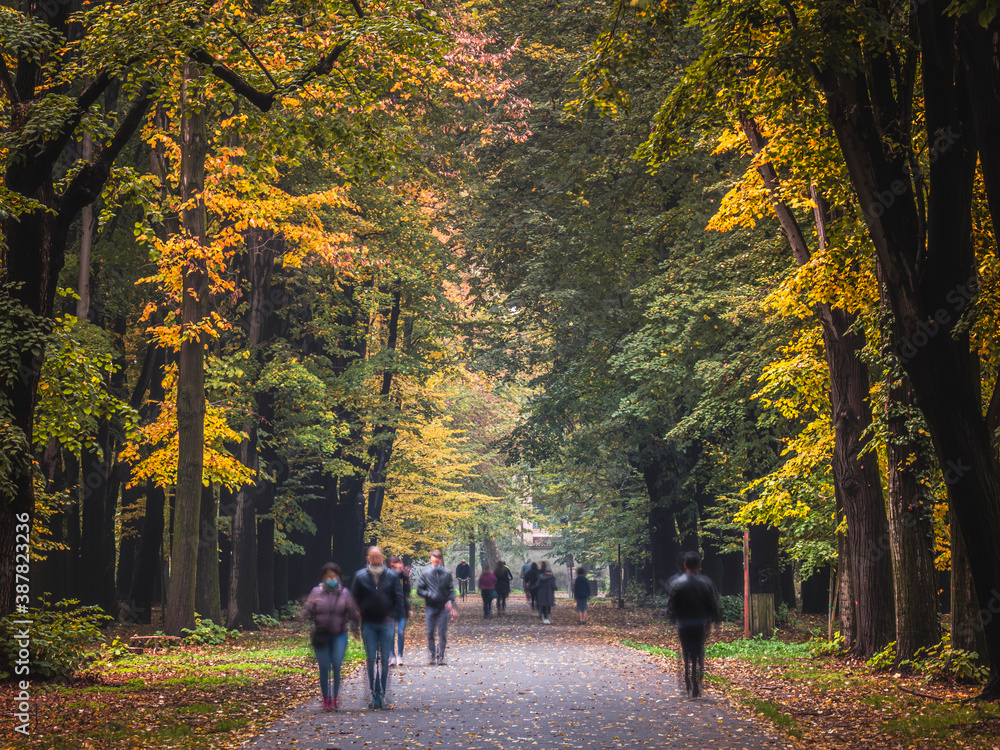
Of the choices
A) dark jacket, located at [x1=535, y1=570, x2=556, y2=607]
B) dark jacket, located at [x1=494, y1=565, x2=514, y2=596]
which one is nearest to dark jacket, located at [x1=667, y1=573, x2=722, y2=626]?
dark jacket, located at [x1=535, y1=570, x2=556, y2=607]

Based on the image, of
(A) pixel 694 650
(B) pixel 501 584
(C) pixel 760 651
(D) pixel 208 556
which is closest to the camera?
(A) pixel 694 650

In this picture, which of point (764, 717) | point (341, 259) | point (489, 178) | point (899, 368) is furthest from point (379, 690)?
point (489, 178)

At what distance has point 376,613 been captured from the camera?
470 inches

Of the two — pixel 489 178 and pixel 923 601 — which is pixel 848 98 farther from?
pixel 489 178

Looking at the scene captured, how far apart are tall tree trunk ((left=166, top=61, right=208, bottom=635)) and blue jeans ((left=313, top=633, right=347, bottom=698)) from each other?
8.44 metres

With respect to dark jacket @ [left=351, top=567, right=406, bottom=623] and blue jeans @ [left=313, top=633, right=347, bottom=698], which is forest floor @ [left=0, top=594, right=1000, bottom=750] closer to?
blue jeans @ [left=313, top=633, right=347, bottom=698]

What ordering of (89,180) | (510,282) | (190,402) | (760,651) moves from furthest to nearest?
(510,282)
(190,402)
(760,651)
(89,180)

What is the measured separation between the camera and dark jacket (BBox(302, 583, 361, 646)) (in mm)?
11148

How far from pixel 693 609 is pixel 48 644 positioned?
7543mm

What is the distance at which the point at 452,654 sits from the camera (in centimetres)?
1941

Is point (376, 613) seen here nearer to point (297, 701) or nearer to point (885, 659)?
point (297, 701)

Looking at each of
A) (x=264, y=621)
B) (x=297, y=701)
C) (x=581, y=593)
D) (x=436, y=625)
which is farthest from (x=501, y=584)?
(x=297, y=701)

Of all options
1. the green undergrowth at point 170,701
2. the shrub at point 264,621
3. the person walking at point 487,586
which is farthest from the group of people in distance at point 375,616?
the person walking at point 487,586

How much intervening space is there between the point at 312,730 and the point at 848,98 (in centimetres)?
896
